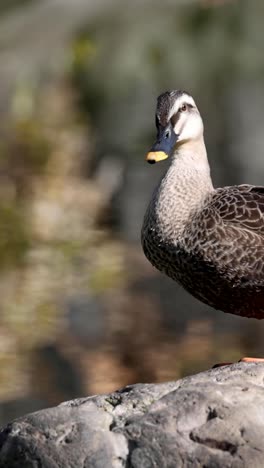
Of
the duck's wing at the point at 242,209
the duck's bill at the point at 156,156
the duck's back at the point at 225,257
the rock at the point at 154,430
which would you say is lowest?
the rock at the point at 154,430

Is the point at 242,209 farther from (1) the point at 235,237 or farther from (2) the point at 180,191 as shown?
(2) the point at 180,191

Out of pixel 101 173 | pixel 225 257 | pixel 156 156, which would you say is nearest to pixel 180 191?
pixel 156 156

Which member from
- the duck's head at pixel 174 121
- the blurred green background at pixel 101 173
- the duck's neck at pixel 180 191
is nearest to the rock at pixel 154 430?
the duck's neck at pixel 180 191

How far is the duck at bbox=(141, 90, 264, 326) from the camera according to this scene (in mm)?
7051

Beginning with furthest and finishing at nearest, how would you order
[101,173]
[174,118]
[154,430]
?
[101,173]
[174,118]
[154,430]

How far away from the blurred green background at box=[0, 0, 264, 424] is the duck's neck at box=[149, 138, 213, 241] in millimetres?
2326

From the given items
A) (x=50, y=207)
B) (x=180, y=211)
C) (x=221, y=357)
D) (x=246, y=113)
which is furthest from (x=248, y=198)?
(x=246, y=113)

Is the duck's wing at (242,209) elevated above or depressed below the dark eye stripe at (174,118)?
below

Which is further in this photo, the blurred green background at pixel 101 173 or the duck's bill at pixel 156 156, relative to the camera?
the blurred green background at pixel 101 173

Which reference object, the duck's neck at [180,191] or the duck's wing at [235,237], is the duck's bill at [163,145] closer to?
the duck's neck at [180,191]

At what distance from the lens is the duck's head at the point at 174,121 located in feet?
23.9

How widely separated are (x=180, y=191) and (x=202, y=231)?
1.33 feet

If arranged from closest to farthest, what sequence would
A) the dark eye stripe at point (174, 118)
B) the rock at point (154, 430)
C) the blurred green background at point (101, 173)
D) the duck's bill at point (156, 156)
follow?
the rock at point (154, 430)
the duck's bill at point (156, 156)
the dark eye stripe at point (174, 118)
the blurred green background at point (101, 173)

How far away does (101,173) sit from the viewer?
14.7 meters
